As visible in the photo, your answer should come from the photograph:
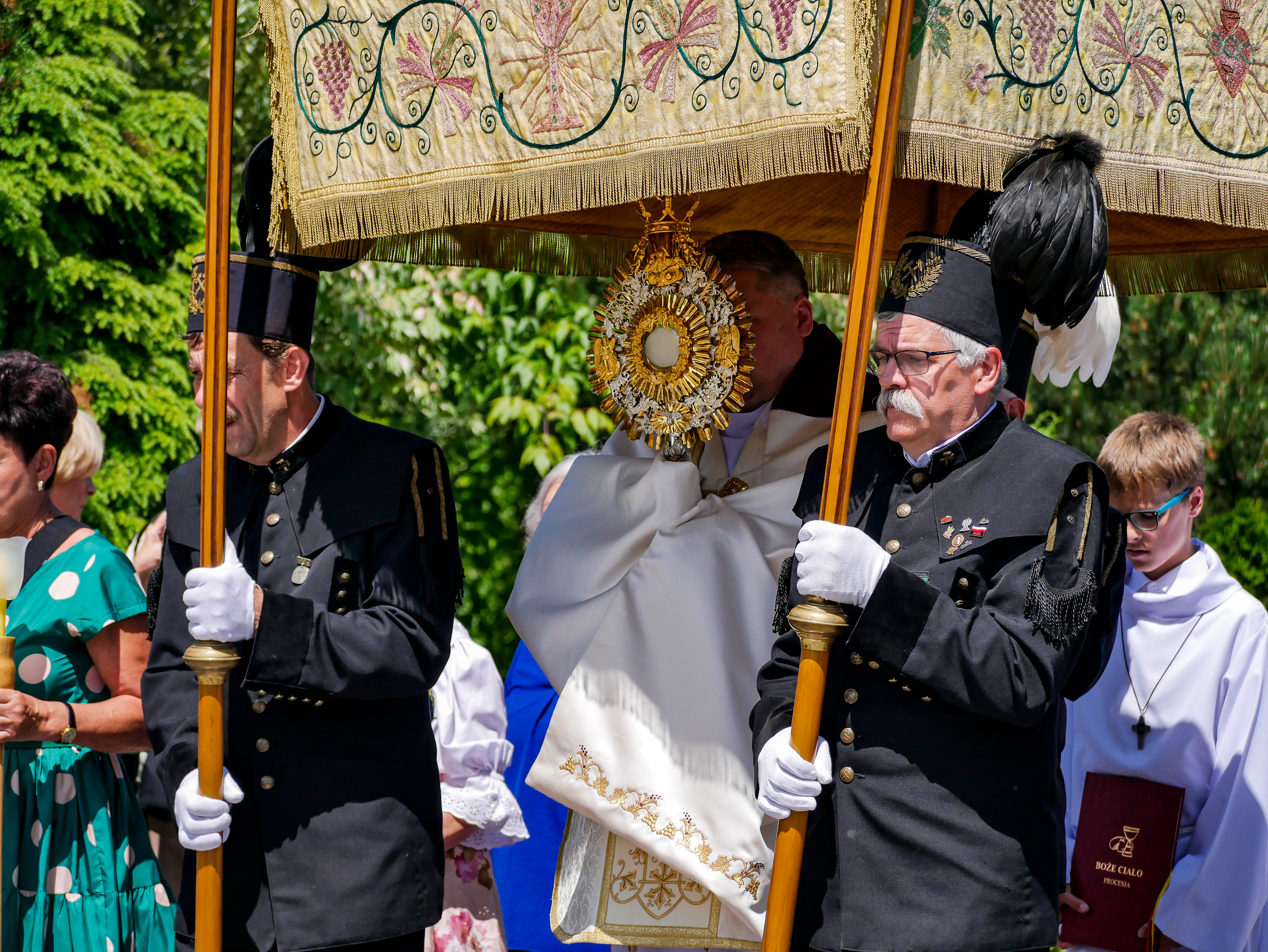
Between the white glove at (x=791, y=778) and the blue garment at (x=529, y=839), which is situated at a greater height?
the white glove at (x=791, y=778)

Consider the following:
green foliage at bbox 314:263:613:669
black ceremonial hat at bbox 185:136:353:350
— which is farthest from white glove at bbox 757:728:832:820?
green foliage at bbox 314:263:613:669

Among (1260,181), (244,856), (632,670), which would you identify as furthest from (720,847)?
(1260,181)

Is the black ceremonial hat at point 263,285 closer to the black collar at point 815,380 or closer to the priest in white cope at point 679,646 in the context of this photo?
the priest in white cope at point 679,646

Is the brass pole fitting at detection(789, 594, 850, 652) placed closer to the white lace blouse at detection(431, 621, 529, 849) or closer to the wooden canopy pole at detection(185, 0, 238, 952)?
the wooden canopy pole at detection(185, 0, 238, 952)

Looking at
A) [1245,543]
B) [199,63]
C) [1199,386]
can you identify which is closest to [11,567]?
[199,63]

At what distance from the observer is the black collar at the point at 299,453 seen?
10.4ft

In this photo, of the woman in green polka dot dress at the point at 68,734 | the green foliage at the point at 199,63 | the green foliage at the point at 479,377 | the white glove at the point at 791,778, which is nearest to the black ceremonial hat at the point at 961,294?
the white glove at the point at 791,778

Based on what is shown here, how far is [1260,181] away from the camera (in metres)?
2.83

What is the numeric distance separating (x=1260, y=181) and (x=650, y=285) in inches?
52.6

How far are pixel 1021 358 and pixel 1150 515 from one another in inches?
43.4

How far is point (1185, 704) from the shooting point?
384cm

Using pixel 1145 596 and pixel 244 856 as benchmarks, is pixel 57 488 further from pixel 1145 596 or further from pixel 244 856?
pixel 1145 596

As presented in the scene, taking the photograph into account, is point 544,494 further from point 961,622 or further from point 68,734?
point 961,622

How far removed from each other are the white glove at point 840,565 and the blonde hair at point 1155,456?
157 cm
